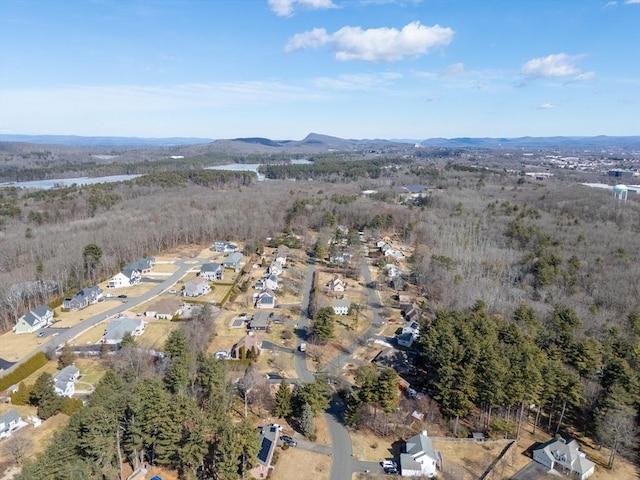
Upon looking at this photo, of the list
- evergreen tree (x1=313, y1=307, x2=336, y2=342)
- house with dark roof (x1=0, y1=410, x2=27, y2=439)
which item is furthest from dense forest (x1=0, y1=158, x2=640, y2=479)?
evergreen tree (x1=313, y1=307, x2=336, y2=342)

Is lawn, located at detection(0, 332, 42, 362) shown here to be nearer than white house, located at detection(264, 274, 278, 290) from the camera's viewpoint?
Yes

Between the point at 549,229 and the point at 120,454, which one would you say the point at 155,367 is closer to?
the point at 120,454

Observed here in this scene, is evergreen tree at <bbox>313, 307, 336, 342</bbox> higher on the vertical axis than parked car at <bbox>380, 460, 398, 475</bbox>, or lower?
higher

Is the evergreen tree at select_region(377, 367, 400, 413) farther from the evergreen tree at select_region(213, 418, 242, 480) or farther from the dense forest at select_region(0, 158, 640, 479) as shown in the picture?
the evergreen tree at select_region(213, 418, 242, 480)

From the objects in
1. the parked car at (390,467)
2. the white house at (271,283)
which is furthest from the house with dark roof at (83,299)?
the parked car at (390,467)

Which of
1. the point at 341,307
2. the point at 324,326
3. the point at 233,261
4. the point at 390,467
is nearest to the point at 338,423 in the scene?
the point at 390,467

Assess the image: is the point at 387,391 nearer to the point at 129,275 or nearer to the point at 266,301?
the point at 266,301
